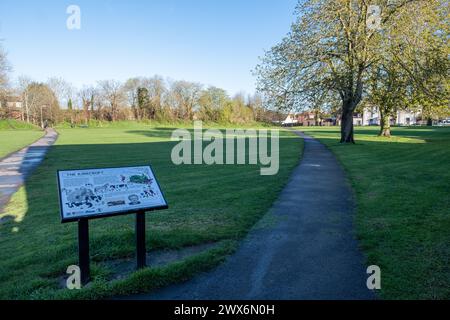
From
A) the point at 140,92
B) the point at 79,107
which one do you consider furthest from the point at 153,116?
the point at 79,107

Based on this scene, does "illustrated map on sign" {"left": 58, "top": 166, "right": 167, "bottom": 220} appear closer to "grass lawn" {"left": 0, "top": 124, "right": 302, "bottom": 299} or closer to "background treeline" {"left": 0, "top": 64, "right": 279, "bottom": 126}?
"grass lawn" {"left": 0, "top": 124, "right": 302, "bottom": 299}

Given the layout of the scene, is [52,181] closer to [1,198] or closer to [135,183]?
→ [1,198]

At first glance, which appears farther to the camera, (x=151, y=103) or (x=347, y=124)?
(x=151, y=103)

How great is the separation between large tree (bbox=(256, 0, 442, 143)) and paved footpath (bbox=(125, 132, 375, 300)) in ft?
58.0

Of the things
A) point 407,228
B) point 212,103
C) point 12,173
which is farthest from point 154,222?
point 212,103

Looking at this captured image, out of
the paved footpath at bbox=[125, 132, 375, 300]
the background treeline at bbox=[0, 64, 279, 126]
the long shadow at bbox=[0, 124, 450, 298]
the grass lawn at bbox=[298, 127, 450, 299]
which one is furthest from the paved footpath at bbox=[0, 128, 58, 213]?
the background treeline at bbox=[0, 64, 279, 126]

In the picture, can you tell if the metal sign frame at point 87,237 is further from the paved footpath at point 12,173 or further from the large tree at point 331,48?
the large tree at point 331,48

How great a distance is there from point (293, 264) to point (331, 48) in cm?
2281

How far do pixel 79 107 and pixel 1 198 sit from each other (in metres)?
Result: 87.7

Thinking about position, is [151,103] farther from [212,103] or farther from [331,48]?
[331,48]

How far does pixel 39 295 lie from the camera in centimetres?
373

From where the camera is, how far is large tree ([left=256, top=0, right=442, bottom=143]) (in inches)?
841

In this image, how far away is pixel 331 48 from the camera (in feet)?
77.5
